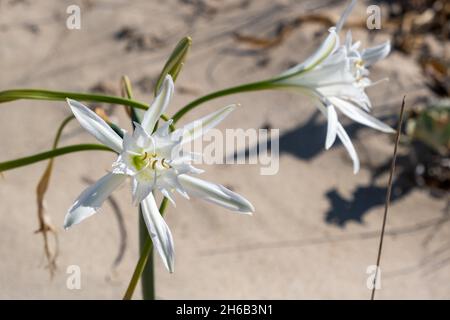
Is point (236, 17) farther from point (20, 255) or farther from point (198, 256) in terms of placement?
point (20, 255)

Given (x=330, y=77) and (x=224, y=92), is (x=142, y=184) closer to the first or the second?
(x=224, y=92)

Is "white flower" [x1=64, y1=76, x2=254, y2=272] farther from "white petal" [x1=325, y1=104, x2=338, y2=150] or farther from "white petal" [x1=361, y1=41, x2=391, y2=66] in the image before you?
"white petal" [x1=361, y1=41, x2=391, y2=66]

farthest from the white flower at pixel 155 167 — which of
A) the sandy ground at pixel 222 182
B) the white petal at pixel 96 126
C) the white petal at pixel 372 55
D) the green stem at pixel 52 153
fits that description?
the sandy ground at pixel 222 182

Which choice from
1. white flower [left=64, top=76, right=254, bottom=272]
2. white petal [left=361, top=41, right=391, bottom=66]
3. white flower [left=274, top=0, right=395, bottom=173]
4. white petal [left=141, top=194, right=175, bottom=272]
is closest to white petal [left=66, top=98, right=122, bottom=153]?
white flower [left=64, top=76, right=254, bottom=272]

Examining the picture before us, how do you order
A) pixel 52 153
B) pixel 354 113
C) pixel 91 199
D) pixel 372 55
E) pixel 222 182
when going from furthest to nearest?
pixel 222 182
pixel 372 55
pixel 354 113
pixel 52 153
pixel 91 199

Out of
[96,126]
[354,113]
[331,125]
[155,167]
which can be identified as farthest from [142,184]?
[354,113]

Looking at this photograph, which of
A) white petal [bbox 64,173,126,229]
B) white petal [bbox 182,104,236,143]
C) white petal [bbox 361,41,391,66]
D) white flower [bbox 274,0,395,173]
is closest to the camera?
white petal [bbox 64,173,126,229]
